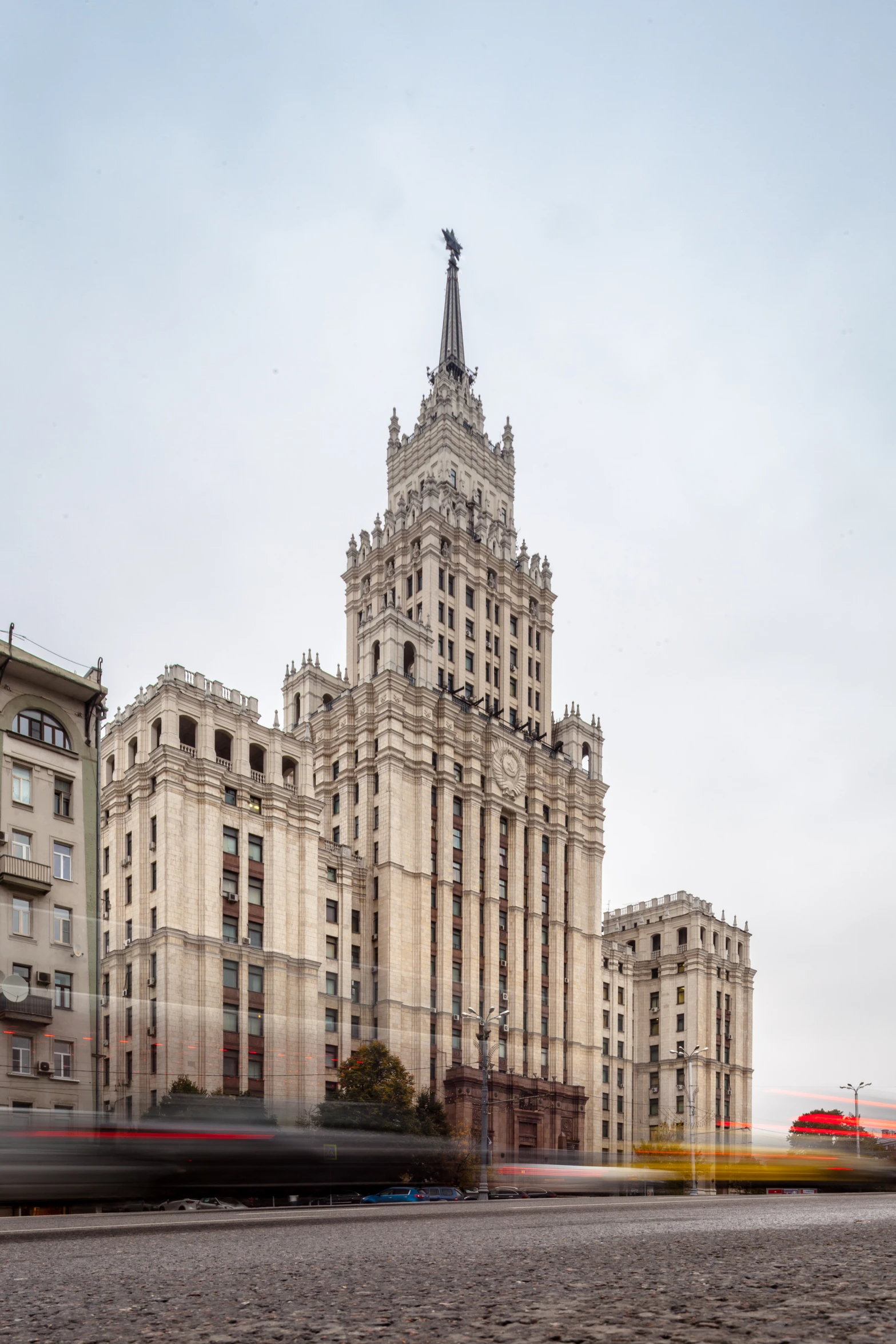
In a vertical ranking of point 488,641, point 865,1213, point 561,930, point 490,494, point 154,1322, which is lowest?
point 561,930

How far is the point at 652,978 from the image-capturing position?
106 m

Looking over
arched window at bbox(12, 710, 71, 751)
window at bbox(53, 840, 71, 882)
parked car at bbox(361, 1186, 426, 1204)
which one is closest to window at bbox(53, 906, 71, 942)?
window at bbox(53, 840, 71, 882)

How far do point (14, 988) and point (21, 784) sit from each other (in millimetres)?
7961

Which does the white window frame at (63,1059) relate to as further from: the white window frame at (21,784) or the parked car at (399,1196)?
the parked car at (399,1196)

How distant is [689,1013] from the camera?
10138cm

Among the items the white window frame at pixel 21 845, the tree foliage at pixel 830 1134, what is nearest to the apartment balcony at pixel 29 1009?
the white window frame at pixel 21 845

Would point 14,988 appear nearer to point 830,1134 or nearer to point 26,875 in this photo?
point 26,875

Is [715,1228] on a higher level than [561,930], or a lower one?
higher

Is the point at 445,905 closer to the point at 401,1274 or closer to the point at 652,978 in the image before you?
the point at 652,978

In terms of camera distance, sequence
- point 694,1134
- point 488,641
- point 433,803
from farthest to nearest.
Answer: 1. point 488,641
2. point 433,803
3. point 694,1134

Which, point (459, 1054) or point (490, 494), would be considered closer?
point (459, 1054)

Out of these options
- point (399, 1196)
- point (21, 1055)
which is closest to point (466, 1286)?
point (399, 1196)

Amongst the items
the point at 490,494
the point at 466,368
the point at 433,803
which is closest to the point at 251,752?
the point at 433,803

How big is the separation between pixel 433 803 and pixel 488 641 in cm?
1733
